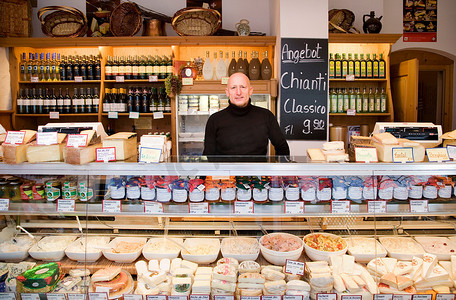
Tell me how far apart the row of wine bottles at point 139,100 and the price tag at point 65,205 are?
2993mm

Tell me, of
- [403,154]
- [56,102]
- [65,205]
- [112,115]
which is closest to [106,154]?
[65,205]

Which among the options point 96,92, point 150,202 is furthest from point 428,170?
point 96,92

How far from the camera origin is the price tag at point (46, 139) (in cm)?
200

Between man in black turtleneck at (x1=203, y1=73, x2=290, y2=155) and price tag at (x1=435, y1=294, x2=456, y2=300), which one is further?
man in black turtleneck at (x1=203, y1=73, x2=290, y2=155)

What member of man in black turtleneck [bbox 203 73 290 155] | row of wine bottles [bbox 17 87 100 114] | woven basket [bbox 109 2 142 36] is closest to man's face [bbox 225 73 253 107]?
man in black turtleneck [bbox 203 73 290 155]

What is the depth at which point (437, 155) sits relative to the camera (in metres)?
1.96

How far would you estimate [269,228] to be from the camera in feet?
7.25

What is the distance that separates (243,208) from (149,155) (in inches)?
23.3

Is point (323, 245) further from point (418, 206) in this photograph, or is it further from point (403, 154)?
point (403, 154)

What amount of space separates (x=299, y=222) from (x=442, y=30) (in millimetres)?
5022

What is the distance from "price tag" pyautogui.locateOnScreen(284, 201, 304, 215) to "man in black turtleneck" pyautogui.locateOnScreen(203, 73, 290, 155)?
106 cm

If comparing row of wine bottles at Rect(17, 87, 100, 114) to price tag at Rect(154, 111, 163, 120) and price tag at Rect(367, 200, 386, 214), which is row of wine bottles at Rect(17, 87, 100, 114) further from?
Result: price tag at Rect(367, 200, 386, 214)

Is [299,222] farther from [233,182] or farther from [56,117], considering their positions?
[56,117]

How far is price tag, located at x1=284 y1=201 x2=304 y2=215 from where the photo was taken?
1.98m
